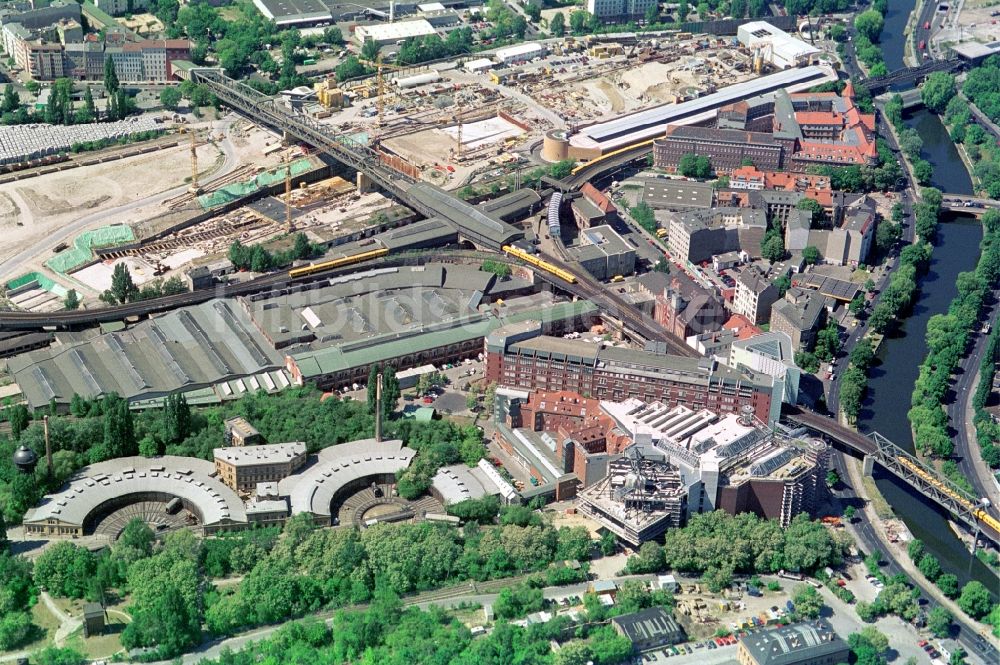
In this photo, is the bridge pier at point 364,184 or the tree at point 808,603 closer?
the tree at point 808,603

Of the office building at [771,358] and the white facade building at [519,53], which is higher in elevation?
the white facade building at [519,53]

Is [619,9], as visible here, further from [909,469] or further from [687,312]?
[909,469]

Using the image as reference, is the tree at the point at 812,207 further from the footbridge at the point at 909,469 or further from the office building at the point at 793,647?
the office building at the point at 793,647

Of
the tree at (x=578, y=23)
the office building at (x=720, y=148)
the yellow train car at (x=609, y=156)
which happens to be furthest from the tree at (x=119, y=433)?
the tree at (x=578, y=23)

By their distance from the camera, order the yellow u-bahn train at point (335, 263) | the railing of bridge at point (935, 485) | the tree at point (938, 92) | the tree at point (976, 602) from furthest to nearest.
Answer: the tree at point (938, 92) → the yellow u-bahn train at point (335, 263) → the railing of bridge at point (935, 485) → the tree at point (976, 602)

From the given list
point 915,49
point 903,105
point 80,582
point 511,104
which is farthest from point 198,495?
point 915,49

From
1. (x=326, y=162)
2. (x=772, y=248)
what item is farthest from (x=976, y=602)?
(x=326, y=162)

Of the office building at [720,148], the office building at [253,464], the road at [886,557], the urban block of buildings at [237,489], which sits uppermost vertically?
the office building at [720,148]

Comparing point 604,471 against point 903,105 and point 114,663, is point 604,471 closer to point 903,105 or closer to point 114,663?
point 114,663
